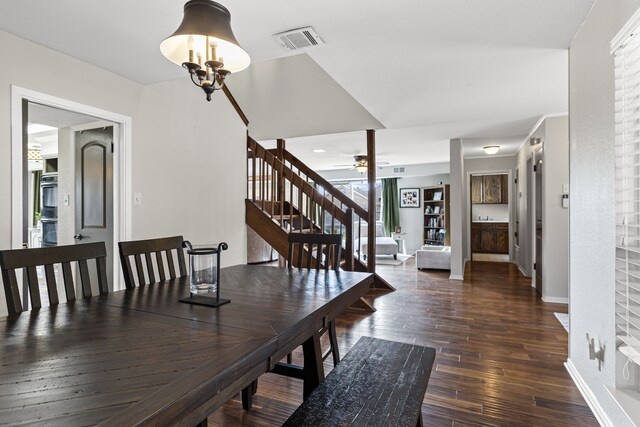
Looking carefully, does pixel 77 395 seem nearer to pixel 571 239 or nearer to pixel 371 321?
pixel 571 239

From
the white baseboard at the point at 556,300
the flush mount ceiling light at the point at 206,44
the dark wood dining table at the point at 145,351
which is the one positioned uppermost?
the flush mount ceiling light at the point at 206,44

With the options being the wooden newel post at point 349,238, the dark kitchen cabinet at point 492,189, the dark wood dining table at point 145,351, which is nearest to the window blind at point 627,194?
the dark wood dining table at point 145,351

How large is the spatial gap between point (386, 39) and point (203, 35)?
1356 mm

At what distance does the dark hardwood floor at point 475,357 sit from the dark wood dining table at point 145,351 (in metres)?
0.69

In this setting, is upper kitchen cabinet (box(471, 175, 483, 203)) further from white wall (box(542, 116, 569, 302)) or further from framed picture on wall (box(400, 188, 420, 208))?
white wall (box(542, 116, 569, 302))

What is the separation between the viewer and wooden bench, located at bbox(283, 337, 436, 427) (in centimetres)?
122

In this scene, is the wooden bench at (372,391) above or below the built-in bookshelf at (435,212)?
below

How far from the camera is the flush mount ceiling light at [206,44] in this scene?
1.62 m

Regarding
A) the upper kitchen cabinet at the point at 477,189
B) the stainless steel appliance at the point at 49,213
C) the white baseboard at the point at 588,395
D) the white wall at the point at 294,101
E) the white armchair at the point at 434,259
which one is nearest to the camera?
the white baseboard at the point at 588,395

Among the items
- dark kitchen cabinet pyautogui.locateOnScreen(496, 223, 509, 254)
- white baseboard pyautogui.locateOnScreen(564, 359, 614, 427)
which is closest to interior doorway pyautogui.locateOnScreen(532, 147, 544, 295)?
white baseboard pyautogui.locateOnScreen(564, 359, 614, 427)

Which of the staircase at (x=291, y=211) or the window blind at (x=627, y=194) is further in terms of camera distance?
the staircase at (x=291, y=211)

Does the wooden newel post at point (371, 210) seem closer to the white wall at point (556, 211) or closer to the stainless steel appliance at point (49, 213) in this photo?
the white wall at point (556, 211)

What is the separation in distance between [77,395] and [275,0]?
77.5 inches

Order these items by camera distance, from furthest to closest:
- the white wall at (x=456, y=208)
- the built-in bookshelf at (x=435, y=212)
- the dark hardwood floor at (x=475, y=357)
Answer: the built-in bookshelf at (x=435, y=212) → the white wall at (x=456, y=208) → the dark hardwood floor at (x=475, y=357)
